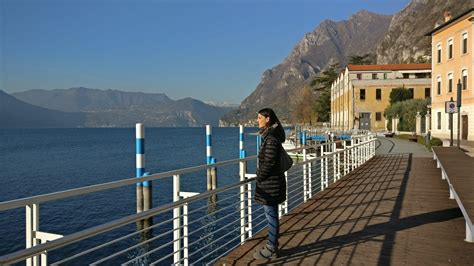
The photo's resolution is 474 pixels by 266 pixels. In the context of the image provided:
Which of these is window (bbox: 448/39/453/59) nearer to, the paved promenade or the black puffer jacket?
the paved promenade

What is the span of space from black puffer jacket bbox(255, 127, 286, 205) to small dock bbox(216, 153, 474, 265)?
0.79 meters

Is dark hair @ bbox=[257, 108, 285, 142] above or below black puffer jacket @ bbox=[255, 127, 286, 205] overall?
above

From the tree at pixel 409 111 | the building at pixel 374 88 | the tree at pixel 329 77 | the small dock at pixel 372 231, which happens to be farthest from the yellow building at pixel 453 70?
the tree at pixel 329 77

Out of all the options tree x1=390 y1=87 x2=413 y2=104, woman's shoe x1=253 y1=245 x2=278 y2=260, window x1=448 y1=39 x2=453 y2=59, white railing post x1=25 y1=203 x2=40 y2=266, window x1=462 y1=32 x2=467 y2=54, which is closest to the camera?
white railing post x1=25 y1=203 x2=40 y2=266

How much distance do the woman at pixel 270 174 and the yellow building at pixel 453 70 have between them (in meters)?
32.4

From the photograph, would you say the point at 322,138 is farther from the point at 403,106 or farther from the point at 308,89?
the point at 308,89

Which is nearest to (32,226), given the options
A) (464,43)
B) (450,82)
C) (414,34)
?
(464,43)

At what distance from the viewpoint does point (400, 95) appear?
58094 mm

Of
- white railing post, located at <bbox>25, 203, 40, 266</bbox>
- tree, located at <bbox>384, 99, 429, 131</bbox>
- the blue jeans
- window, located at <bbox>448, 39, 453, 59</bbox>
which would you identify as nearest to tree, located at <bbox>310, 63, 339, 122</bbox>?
tree, located at <bbox>384, 99, 429, 131</bbox>

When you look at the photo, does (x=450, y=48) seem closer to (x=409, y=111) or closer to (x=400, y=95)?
(x=409, y=111)

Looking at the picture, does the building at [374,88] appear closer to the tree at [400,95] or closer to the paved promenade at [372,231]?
the tree at [400,95]

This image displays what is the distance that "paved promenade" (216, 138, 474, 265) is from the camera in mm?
4895

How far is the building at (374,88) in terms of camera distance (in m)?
60.0

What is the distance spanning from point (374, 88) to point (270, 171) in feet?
201
